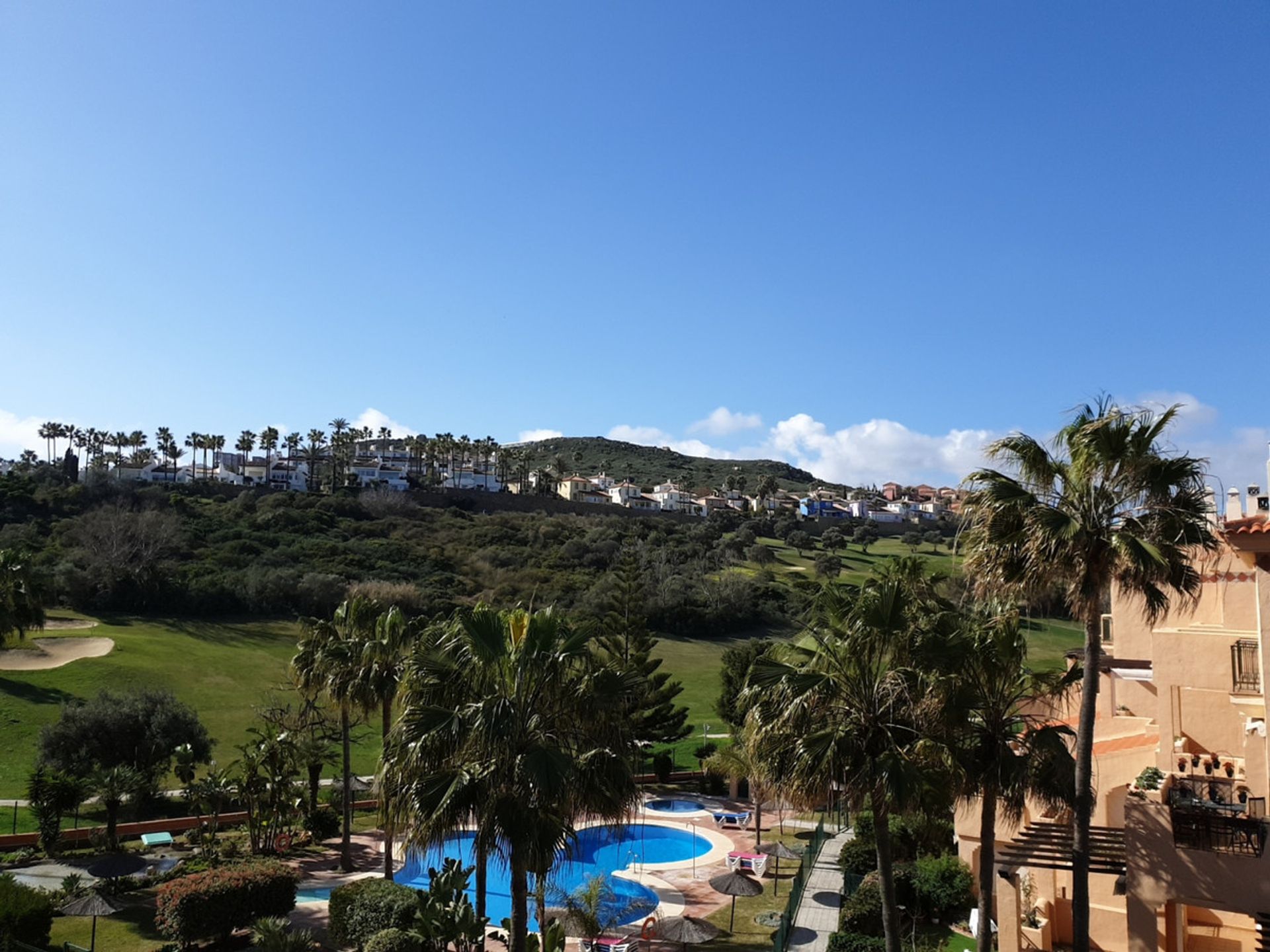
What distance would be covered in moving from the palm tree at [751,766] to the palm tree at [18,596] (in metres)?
19.0

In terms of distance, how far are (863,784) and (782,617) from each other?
5315 centimetres

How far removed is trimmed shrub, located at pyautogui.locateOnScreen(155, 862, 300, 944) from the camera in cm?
1350

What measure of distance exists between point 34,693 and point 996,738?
113ft

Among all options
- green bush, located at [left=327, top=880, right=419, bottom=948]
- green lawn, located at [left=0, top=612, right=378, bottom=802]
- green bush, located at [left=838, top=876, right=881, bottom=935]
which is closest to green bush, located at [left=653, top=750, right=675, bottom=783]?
green lawn, located at [left=0, top=612, right=378, bottom=802]

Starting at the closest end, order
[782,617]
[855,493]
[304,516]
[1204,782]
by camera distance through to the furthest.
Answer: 1. [1204,782]
2. [782,617]
3. [304,516]
4. [855,493]

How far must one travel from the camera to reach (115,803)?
19.7 m

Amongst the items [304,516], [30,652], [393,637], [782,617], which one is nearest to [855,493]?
[782,617]

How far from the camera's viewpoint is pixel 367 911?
13.7m

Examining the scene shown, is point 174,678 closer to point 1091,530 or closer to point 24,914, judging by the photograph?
point 24,914

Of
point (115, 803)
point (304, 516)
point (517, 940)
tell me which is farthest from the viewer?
point (304, 516)

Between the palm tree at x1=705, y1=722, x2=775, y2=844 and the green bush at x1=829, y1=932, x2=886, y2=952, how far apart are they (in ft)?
7.95

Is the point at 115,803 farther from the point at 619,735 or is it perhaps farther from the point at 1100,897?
the point at 1100,897

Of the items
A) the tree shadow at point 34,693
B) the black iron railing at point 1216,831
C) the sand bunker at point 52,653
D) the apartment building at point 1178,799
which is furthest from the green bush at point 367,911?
the sand bunker at point 52,653

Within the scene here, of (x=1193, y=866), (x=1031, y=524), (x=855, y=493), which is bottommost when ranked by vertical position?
(x=1193, y=866)
